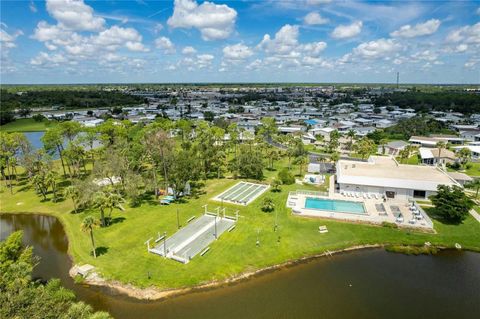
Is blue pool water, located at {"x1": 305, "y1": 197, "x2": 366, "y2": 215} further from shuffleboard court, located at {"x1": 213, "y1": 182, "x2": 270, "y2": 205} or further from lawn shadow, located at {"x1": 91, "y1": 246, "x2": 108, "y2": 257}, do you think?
lawn shadow, located at {"x1": 91, "y1": 246, "x2": 108, "y2": 257}

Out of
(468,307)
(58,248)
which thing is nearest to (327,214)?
(468,307)

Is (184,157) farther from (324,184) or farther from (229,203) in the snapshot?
(324,184)

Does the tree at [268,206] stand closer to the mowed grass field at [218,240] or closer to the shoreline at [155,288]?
the mowed grass field at [218,240]

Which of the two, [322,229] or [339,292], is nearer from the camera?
[339,292]

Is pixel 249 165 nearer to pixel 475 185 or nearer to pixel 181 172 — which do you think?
pixel 181 172

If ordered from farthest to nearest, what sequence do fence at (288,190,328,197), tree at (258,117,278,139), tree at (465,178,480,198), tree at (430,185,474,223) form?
1. tree at (258,117,278,139)
2. fence at (288,190,328,197)
3. tree at (465,178,480,198)
4. tree at (430,185,474,223)

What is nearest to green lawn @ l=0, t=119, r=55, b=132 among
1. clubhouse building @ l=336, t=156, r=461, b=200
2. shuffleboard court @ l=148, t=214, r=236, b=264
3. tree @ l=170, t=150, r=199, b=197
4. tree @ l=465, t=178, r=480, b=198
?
tree @ l=170, t=150, r=199, b=197

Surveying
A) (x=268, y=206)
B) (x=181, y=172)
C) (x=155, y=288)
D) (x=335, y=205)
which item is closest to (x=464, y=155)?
(x=335, y=205)
